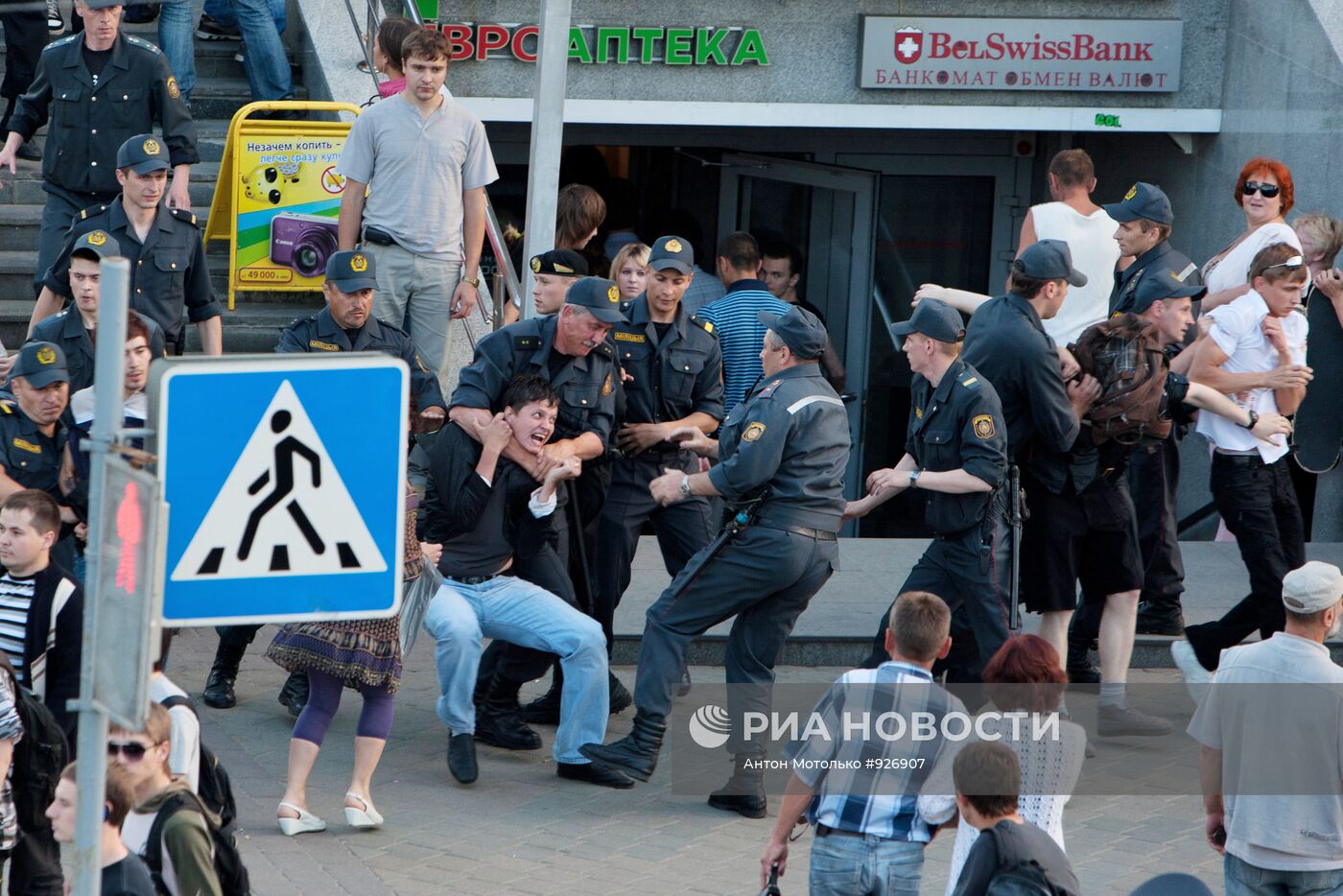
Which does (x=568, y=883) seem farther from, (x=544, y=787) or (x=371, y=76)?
(x=371, y=76)

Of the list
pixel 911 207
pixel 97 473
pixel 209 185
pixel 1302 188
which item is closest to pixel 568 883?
pixel 97 473

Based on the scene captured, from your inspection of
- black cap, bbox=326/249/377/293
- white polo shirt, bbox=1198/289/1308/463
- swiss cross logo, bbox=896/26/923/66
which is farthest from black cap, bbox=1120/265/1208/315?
swiss cross logo, bbox=896/26/923/66

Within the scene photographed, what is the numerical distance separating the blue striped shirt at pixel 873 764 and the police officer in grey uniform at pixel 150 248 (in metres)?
4.46

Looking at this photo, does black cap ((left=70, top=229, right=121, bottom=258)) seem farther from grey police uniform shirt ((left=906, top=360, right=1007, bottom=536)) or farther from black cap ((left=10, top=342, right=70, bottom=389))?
grey police uniform shirt ((left=906, top=360, right=1007, bottom=536))

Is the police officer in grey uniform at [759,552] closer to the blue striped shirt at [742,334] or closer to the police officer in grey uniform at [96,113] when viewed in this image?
the blue striped shirt at [742,334]

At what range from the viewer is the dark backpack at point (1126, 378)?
7148mm

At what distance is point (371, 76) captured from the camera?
11500 millimetres

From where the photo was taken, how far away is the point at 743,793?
22.4 ft

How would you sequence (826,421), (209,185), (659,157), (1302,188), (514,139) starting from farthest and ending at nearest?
(659,157) → (514,139) → (1302,188) → (209,185) → (826,421)

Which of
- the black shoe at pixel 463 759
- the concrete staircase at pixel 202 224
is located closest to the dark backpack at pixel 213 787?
the black shoe at pixel 463 759

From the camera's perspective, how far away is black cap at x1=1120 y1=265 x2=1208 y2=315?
7434 millimetres

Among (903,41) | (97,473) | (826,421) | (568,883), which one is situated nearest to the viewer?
(97,473)

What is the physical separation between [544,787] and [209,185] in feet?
17.8

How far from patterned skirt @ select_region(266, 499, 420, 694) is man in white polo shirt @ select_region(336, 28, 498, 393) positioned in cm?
302
